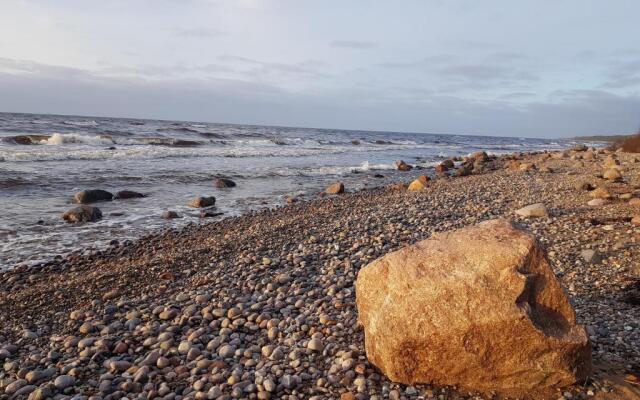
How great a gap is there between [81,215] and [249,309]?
7.06 metres

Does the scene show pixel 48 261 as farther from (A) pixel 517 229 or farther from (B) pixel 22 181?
(B) pixel 22 181

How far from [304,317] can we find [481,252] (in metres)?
2.13

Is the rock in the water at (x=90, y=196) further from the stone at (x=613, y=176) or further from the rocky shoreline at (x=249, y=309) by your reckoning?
the stone at (x=613, y=176)

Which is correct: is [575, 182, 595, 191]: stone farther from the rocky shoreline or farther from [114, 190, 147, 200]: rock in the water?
[114, 190, 147, 200]: rock in the water

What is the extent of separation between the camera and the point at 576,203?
1005 cm

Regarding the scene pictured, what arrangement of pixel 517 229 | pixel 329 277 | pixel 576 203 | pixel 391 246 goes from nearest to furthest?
pixel 517 229, pixel 329 277, pixel 391 246, pixel 576 203

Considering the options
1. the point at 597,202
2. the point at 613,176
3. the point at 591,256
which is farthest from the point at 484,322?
the point at 613,176

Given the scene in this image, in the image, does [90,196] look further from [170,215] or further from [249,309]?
[249,309]

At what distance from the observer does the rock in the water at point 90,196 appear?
1229 cm

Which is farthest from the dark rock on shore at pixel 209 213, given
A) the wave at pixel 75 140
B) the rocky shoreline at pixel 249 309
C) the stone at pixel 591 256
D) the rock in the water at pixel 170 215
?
the wave at pixel 75 140

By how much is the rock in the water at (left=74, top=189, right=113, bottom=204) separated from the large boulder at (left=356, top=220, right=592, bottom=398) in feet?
36.7

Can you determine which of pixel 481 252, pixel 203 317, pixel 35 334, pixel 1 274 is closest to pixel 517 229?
pixel 481 252

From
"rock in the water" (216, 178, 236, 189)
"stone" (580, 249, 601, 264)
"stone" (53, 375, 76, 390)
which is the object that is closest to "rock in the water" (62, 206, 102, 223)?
"rock in the water" (216, 178, 236, 189)

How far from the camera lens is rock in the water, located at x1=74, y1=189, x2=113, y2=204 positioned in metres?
12.3
